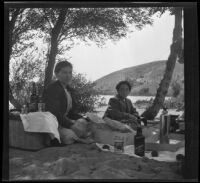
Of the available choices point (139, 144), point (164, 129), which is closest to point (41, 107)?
point (139, 144)

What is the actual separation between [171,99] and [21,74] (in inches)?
67.2

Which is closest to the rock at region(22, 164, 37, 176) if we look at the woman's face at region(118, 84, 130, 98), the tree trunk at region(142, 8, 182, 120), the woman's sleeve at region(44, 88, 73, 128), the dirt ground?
the dirt ground

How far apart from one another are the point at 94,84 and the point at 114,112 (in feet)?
A: 1.27

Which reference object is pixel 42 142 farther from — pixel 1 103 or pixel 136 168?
pixel 136 168

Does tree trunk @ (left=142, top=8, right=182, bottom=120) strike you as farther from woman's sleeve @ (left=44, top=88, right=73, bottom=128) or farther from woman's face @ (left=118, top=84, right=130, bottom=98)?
woman's sleeve @ (left=44, top=88, right=73, bottom=128)

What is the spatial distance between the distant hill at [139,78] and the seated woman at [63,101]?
13.3 inches

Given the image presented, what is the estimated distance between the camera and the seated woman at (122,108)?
4355mm

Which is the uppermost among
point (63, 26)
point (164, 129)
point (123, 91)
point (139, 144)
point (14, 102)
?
point (63, 26)

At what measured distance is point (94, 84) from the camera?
4.44 meters

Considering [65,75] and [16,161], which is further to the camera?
[65,75]

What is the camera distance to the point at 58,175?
4.08 meters

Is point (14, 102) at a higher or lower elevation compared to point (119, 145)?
higher

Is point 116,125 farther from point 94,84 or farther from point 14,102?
point 14,102

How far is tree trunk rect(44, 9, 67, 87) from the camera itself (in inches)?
173
